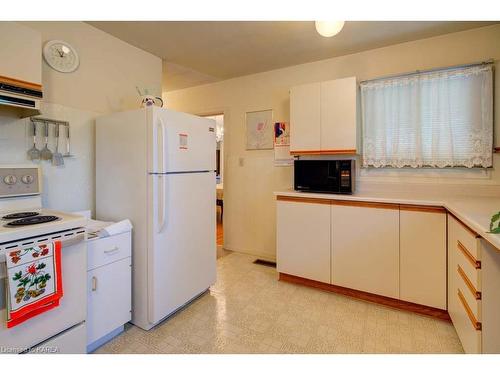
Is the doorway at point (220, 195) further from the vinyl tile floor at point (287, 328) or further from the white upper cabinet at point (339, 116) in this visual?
the vinyl tile floor at point (287, 328)

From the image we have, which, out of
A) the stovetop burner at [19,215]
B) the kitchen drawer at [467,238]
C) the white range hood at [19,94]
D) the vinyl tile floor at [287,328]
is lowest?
the vinyl tile floor at [287,328]

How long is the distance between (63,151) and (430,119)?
10.3 ft

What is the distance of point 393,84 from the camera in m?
2.54

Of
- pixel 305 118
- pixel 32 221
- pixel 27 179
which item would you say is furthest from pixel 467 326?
pixel 27 179

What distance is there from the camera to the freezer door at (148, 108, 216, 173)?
71.4 inches

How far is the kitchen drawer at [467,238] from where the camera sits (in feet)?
4.53

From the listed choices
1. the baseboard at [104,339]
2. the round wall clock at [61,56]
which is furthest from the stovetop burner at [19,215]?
the round wall clock at [61,56]

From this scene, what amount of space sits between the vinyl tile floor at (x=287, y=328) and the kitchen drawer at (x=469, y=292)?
411 mm

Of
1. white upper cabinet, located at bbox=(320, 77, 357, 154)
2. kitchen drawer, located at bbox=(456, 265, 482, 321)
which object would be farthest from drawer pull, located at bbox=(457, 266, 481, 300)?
white upper cabinet, located at bbox=(320, 77, 357, 154)

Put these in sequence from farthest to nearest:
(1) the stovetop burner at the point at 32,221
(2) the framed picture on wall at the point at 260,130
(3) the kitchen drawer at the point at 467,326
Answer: (2) the framed picture on wall at the point at 260,130
(3) the kitchen drawer at the point at 467,326
(1) the stovetop burner at the point at 32,221

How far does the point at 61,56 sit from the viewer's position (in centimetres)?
204
